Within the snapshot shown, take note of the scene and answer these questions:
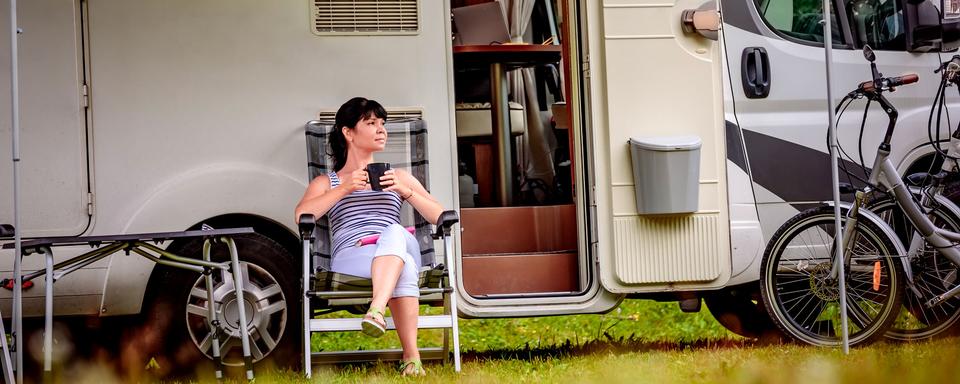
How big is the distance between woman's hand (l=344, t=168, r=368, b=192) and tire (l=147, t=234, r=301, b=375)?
1.59ft

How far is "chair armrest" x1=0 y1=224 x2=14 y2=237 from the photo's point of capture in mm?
4376

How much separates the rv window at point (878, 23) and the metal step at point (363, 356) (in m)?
2.32

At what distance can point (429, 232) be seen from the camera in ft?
16.5

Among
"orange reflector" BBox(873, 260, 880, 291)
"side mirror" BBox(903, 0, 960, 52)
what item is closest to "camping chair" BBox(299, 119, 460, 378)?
"orange reflector" BBox(873, 260, 880, 291)

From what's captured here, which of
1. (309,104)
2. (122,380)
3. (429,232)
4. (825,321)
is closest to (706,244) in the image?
(825,321)

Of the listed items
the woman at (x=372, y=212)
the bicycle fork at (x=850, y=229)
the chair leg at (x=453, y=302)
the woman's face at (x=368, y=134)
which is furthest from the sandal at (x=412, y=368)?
the bicycle fork at (x=850, y=229)

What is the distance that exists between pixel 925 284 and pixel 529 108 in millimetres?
2497

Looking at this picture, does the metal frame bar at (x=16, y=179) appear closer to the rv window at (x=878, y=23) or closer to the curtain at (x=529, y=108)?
the curtain at (x=529, y=108)

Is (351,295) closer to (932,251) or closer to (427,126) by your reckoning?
(427,126)

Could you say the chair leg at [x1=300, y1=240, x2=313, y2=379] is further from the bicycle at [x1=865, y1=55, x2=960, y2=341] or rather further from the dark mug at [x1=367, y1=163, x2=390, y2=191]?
the bicycle at [x1=865, y1=55, x2=960, y2=341]

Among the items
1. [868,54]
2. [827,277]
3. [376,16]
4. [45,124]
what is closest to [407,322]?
[376,16]

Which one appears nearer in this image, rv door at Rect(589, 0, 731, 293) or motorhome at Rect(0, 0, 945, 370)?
motorhome at Rect(0, 0, 945, 370)

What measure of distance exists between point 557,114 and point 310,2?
1739 mm

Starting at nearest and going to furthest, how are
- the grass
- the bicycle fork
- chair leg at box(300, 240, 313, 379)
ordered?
the grass
chair leg at box(300, 240, 313, 379)
the bicycle fork
